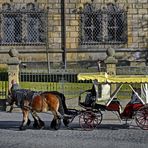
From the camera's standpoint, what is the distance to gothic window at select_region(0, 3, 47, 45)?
3284 centimetres

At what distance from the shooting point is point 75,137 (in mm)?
15180

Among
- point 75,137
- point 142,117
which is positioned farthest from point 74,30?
point 75,137

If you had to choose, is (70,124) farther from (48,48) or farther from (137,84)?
(48,48)

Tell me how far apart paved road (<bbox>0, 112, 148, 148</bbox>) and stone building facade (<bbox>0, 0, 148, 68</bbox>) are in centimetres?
1462

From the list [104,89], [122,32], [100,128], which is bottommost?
[100,128]

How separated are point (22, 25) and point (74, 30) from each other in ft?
9.79

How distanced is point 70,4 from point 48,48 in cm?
289

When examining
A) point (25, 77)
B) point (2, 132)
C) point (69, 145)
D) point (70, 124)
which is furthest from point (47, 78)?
point (69, 145)

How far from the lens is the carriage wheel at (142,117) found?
53.4ft

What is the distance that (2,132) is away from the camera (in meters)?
16.2

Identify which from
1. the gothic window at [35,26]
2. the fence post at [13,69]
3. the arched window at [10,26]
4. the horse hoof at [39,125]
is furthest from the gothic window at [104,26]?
the horse hoof at [39,125]

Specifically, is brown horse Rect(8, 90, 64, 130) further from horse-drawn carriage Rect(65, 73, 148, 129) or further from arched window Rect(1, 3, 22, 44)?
arched window Rect(1, 3, 22, 44)

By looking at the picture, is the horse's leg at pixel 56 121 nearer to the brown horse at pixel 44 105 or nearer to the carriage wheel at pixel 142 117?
the brown horse at pixel 44 105

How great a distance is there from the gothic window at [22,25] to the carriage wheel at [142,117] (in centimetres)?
1707
